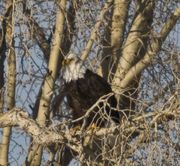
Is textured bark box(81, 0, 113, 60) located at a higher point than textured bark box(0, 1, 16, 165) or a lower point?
higher

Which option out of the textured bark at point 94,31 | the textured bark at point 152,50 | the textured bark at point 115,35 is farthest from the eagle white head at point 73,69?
the textured bark at point 152,50

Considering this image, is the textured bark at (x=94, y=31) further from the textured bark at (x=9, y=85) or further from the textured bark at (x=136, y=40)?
the textured bark at (x=9, y=85)

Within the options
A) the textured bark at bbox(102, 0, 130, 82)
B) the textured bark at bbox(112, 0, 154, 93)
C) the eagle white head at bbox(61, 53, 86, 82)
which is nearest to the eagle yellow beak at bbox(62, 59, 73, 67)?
the eagle white head at bbox(61, 53, 86, 82)

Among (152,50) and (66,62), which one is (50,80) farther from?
(152,50)

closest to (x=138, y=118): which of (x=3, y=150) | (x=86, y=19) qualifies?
(x=86, y=19)

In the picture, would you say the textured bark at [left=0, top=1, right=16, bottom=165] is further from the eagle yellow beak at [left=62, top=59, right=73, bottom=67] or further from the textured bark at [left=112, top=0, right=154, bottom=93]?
the textured bark at [left=112, top=0, right=154, bottom=93]

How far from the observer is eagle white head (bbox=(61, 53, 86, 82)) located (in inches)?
283

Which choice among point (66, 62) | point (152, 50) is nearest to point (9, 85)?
point (66, 62)

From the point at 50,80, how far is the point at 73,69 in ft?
1.60

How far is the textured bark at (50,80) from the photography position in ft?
21.9

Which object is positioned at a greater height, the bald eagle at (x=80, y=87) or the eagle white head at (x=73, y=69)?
the eagle white head at (x=73, y=69)

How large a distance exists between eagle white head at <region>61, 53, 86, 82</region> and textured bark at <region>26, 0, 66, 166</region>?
28cm

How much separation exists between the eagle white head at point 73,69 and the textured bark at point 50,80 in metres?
0.28

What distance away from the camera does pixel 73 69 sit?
7266mm
